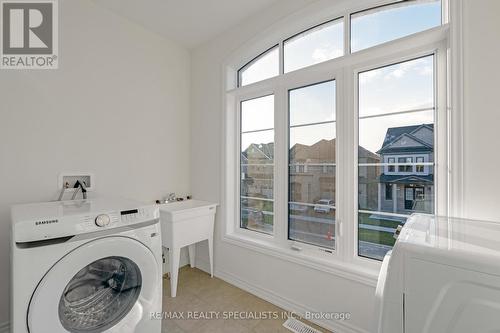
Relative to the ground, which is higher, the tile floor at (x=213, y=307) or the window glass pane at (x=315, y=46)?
the window glass pane at (x=315, y=46)

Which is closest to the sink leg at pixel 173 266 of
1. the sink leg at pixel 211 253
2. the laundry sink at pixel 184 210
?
the laundry sink at pixel 184 210

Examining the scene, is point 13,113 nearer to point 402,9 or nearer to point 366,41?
point 366,41

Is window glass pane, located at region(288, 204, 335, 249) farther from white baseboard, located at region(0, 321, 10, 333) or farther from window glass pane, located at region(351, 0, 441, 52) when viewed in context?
white baseboard, located at region(0, 321, 10, 333)

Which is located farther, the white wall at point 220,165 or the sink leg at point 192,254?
the sink leg at point 192,254

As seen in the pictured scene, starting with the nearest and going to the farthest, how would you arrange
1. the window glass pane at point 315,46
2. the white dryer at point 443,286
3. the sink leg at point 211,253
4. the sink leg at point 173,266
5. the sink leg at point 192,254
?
the white dryer at point 443,286 → the window glass pane at point 315,46 → the sink leg at point 173,266 → the sink leg at point 211,253 → the sink leg at point 192,254

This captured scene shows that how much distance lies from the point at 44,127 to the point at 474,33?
288 cm

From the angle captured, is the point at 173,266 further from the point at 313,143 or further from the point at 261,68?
the point at 261,68

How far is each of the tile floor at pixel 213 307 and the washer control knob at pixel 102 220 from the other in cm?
98

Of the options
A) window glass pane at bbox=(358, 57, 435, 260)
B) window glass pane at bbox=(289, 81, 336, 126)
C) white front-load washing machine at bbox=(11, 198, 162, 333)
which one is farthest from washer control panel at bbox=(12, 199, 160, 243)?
window glass pane at bbox=(358, 57, 435, 260)

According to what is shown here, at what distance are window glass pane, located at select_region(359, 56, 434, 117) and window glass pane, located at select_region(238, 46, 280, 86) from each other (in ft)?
2.82

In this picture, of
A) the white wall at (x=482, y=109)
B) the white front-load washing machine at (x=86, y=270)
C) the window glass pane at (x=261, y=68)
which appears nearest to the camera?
the white front-load washing machine at (x=86, y=270)

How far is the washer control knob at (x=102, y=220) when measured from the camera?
120 cm

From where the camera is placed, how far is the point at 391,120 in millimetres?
1560

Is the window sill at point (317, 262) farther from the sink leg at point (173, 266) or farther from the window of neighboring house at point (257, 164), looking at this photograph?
the sink leg at point (173, 266)
